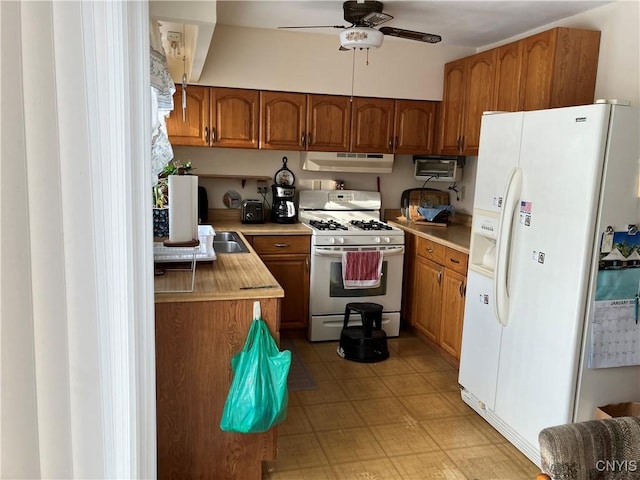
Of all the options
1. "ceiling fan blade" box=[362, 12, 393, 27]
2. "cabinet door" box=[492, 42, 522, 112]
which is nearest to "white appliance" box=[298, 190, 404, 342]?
"cabinet door" box=[492, 42, 522, 112]

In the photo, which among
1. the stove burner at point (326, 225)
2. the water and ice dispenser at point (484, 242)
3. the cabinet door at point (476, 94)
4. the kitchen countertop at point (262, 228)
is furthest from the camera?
the stove burner at point (326, 225)

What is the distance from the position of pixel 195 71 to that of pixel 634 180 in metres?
2.75

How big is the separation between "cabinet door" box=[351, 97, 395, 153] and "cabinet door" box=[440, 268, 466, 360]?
1.28m

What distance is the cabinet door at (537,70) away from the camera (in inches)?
122

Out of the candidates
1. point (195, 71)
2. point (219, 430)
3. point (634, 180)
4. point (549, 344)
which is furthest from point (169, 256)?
point (634, 180)

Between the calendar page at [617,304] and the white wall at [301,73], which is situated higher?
the white wall at [301,73]

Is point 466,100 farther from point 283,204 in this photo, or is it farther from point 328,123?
point 283,204

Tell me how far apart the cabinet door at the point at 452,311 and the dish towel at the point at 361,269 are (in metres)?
0.57

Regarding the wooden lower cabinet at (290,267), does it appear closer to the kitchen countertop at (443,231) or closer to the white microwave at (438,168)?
the kitchen countertop at (443,231)

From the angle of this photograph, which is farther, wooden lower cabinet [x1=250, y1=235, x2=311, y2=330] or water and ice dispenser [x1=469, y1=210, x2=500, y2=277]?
wooden lower cabinet [x1=250, y1=235, x2=311, y2=330]

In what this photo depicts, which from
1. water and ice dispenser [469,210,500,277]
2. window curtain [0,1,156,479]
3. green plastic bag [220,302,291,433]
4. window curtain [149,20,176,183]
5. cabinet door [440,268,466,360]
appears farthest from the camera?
cabinet door [440,268,466,360]

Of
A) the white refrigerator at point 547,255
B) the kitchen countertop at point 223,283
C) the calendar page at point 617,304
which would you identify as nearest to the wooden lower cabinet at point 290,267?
the kitchen countertop at point 223,283

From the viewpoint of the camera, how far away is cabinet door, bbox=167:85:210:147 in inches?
153

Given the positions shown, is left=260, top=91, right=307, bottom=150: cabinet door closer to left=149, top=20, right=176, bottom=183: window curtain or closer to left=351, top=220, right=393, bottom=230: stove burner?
left=351, top=220, right=393, bottom=230: stove burner
